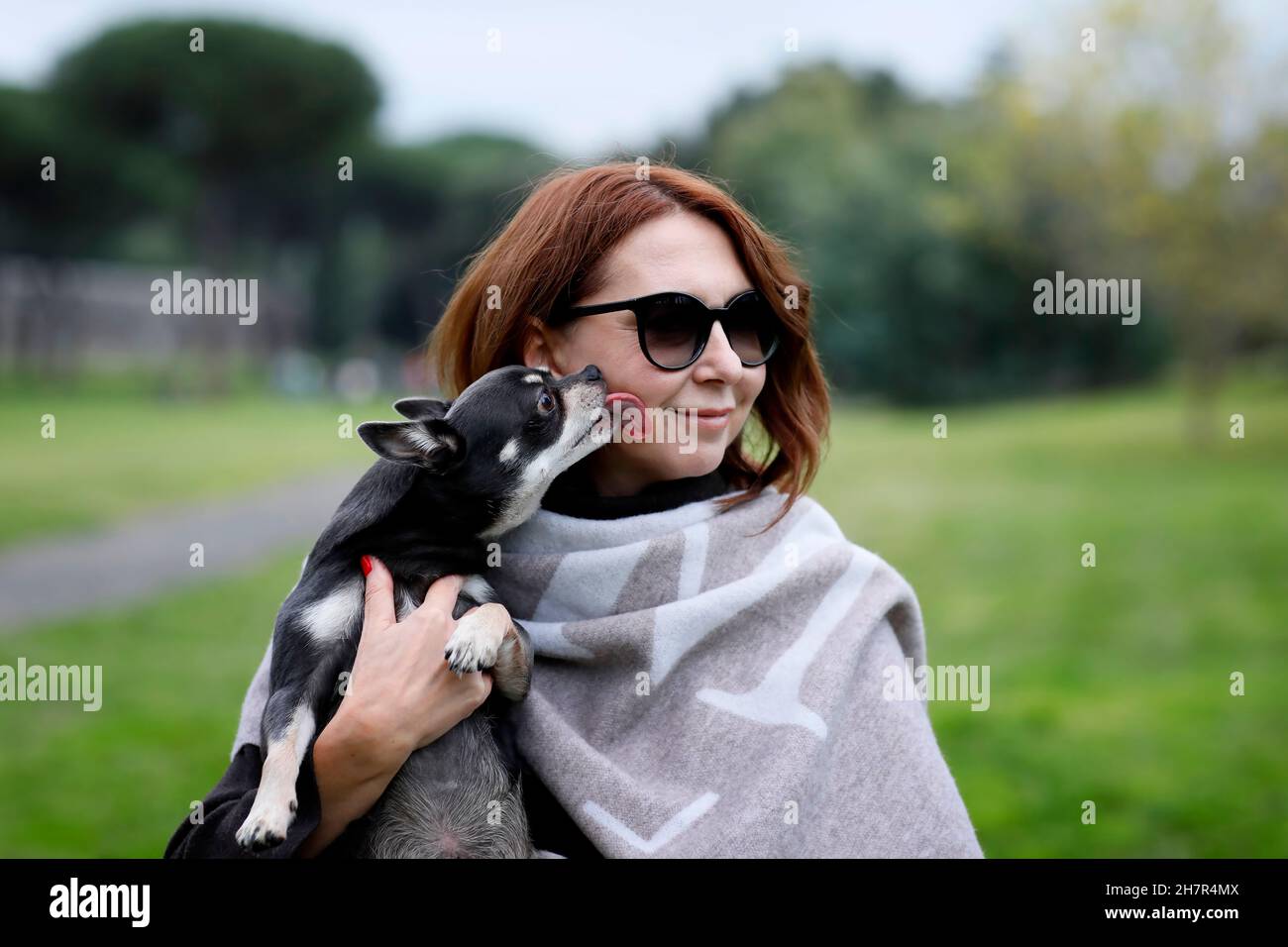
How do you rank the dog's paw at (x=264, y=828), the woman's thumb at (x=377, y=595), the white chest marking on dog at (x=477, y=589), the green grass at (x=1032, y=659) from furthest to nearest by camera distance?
the green grass at (x=1032, y=659)
the white chest marking on dog at (x=477, y=589)
the woman's thumb at (x=377, y=595)
the dog's paw at (x=264, y=828)

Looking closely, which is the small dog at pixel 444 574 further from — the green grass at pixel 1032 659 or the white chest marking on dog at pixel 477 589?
the green grass at pixel 1032 659

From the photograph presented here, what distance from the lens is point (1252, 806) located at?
6996mm

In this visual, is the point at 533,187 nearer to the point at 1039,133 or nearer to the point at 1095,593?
the point at 1095,593

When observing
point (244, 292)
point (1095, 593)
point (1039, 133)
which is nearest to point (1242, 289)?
point (1039, 133)

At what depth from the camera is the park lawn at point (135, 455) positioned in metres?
16.8

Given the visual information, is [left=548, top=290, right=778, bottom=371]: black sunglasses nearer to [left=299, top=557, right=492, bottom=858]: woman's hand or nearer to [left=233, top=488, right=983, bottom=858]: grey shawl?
[left=233, top=488, right=983, bottom=858]: grey shawl

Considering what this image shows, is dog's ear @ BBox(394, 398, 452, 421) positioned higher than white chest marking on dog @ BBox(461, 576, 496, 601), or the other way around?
dog's ear @ BBox(394, 398, 452, 421)

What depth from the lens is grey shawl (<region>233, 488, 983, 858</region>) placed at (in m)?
2.54

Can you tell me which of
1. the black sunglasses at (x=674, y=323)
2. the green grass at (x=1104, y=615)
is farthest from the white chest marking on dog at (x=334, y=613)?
the green grass at (x=1104, y=615)

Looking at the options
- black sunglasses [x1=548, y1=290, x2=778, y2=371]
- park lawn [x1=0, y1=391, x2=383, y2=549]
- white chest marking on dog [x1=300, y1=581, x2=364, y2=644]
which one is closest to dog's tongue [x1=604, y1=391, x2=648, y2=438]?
black sunglasses [x1=548, y1=290, x2=778, y2=371]

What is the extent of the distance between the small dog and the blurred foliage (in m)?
0.86

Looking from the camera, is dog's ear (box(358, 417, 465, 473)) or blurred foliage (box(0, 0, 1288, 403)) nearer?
dog's ear (box(358, 417, 465, 473))

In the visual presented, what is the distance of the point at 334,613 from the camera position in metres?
2.61

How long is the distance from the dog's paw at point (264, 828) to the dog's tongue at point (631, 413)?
3.75ft
